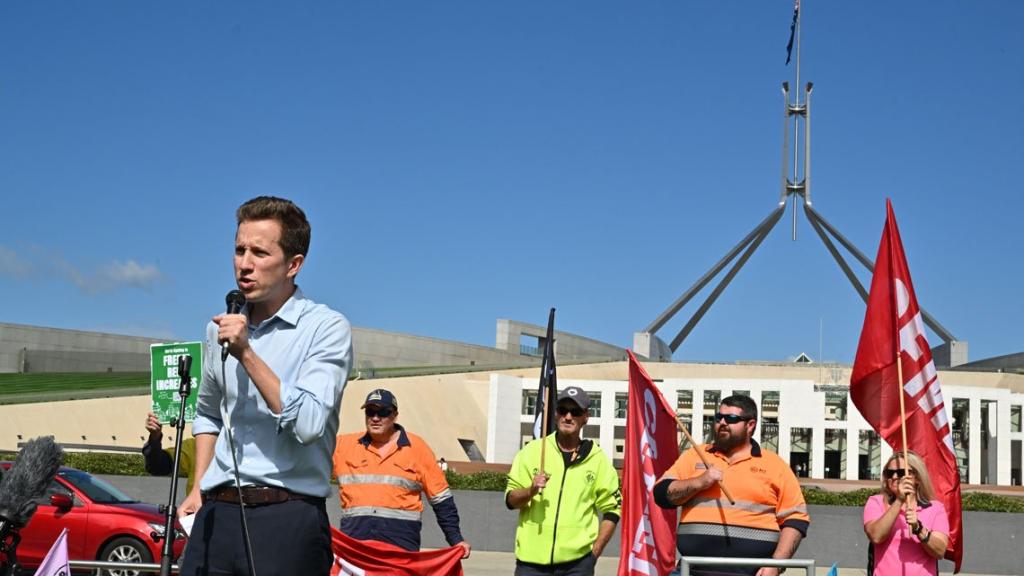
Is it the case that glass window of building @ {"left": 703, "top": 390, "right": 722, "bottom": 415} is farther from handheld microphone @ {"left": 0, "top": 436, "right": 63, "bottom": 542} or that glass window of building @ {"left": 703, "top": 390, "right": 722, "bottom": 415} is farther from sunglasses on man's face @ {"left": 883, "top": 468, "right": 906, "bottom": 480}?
handheld microphone @ {"left": 0, "top": 436, "right": 63, "bottom": 542}

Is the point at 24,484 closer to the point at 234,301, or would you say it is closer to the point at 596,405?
the point at 234,301

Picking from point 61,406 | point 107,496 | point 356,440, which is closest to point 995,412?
point 61,406

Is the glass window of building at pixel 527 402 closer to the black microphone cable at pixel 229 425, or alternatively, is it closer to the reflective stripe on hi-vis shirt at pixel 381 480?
the reflective stripe on hi-vis shirt at pixel 381 480

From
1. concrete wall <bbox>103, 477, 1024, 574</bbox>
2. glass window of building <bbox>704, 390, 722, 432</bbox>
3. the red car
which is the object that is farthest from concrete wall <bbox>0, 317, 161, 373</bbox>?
the red car

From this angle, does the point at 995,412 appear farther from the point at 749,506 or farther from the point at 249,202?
the point at 249,202

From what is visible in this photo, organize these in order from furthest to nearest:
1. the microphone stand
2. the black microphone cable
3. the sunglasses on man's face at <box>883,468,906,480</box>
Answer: the sunglasses on man's face at <box>883,468,906,480</box> → the microphone stand → the black microphone cable

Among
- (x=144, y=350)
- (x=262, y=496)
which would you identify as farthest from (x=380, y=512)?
(x=144, y=350)

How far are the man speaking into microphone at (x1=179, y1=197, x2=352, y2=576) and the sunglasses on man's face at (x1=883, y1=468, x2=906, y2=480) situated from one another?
12.5 feet

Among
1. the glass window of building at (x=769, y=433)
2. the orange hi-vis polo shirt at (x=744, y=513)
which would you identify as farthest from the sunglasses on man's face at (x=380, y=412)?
the glass window of building at (x=769, y=433)

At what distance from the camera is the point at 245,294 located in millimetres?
3568

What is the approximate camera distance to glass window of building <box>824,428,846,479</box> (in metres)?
46.3

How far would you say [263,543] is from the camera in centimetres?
347

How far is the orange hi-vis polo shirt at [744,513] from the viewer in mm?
6195

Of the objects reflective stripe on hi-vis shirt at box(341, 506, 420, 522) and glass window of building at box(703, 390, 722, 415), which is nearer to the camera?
reflective stripe on hi-vis shirt at box(341, 506, 420, 522)
